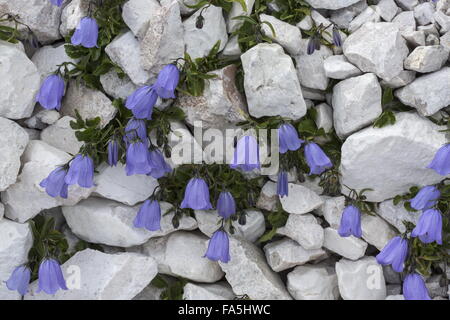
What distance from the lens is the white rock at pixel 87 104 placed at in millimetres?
4352

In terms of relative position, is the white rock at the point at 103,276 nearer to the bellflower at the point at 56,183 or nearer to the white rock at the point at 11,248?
the white rock at the point at 11,248

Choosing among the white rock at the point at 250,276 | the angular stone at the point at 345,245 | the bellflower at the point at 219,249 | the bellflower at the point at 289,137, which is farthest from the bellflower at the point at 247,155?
the angular stone at the point at 345,245

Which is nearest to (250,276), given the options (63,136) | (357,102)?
(357,102)

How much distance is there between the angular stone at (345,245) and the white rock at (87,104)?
1738mm

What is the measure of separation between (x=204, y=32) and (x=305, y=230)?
1.53 metres

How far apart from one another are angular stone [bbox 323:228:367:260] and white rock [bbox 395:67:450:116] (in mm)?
988

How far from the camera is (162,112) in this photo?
4.33 meters

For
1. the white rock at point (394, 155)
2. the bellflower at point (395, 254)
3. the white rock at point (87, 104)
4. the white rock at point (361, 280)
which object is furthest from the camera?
the white rock at point (87, 104)

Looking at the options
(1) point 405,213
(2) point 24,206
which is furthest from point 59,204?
(1) point 405,213

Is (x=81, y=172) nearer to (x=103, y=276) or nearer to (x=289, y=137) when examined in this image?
(x=103, y=276)

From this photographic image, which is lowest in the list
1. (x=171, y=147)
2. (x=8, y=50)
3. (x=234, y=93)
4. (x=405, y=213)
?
(x=405, y=213)

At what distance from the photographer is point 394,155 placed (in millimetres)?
4086
